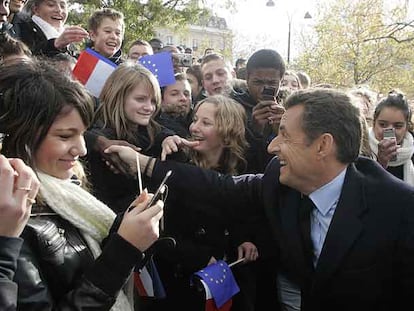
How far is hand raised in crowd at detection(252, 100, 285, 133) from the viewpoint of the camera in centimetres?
332

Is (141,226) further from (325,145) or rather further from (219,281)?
(219,281)

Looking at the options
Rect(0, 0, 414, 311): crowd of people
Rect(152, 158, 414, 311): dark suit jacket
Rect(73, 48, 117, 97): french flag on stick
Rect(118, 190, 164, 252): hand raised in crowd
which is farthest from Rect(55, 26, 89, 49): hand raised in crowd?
Rect(118, 190, 164, 252): hand raised in crowd

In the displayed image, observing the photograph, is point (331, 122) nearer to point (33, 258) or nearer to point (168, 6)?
point (33, 258)

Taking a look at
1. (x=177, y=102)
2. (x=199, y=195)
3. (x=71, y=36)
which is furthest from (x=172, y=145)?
(x=71, y=36)

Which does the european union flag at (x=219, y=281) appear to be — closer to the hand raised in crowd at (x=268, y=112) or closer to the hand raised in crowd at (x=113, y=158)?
the hand raised in crowd at (x=113, y=158)

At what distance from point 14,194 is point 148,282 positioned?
1.44 m

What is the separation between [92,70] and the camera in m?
3.69

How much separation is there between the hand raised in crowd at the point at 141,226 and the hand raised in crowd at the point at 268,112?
1751mm

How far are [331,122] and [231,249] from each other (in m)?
1.25

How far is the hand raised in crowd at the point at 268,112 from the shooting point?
3.32 metres

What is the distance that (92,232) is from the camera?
6.00 ft

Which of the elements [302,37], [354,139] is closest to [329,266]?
[354,139]

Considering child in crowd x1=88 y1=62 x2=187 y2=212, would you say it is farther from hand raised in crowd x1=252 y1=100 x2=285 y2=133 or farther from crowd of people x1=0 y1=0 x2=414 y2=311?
hand raised in crowd x1=252 y1=100 x2=285 y2=133

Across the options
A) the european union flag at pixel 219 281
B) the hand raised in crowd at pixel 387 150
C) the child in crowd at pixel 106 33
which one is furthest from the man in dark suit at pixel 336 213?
the child in crowd at pixel 106 33
